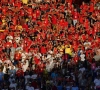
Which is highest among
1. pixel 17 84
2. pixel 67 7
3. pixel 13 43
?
pixel 67 7

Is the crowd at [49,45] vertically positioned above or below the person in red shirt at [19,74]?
above

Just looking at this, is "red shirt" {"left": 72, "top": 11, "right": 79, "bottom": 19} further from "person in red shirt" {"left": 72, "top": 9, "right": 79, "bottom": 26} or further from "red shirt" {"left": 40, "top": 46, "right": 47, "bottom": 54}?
"red shirt" {"left": 40, "top": 46, "right": 47, "bottom": 54}

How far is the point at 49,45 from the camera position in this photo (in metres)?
20.3

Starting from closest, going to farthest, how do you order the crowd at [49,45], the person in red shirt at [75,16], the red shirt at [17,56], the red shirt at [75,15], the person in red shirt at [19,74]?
1. the crowd at [49,45]
2. the person in red shirt at [19,74]
3. the red shirt at [17,56]
4. the person in red shirt at [75,16]
5. the red shirt at [75,15]

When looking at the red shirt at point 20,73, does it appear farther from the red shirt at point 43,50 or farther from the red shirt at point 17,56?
the red shirt at point 43,50

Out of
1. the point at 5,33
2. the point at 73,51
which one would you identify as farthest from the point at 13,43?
the point at 73,51

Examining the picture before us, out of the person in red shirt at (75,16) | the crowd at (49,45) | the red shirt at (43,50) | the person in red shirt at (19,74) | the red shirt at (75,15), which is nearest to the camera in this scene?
the crowd at (49,45)

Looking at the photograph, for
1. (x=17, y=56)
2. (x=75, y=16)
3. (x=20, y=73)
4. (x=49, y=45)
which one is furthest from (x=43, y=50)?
(x=75, y=16)

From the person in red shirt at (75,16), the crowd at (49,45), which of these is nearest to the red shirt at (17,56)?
the crowd at (49,45)

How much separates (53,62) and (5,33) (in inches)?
161

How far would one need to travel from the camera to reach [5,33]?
71.1 ft

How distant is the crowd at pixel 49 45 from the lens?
17.3m

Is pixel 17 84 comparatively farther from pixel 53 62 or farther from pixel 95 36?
pixel 95 36

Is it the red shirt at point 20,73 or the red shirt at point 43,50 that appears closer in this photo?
the red shirt at point 20,73
